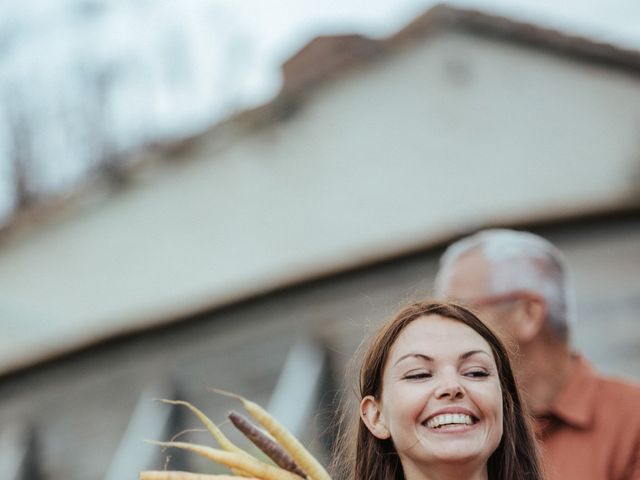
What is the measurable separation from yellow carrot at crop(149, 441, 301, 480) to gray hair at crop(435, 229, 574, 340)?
5.52 ft

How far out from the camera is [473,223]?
8.59m

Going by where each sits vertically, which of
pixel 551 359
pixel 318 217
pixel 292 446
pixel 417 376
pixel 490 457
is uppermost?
pixel 417 376

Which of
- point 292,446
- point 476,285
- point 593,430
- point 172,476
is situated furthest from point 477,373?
point 476,285

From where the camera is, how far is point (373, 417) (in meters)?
2.03

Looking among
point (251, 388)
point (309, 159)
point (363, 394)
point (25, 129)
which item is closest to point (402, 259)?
point (251, 388)

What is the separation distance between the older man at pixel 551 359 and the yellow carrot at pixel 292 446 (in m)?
0.97

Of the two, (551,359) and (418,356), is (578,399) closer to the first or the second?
(551,359)

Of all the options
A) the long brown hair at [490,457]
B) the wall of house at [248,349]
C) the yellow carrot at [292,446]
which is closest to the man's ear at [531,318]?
the long brown hair at [490,457]

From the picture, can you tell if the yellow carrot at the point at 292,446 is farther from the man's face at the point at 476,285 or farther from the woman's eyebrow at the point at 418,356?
the man's face at the point at 476,285

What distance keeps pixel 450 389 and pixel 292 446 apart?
321 millimetres

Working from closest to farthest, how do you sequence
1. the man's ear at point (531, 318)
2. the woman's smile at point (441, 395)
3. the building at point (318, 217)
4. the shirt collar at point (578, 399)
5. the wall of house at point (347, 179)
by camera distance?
the woman's smile at point (441, 395), the shirt collar at point (578, 399), the man's ear at point (531, 318), the building at point (318, 217), the wall of house at point (347, 179)

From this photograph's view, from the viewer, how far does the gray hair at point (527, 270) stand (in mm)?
3557

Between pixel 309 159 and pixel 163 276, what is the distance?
7.08ft

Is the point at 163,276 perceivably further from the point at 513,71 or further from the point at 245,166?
the point at 513,71
